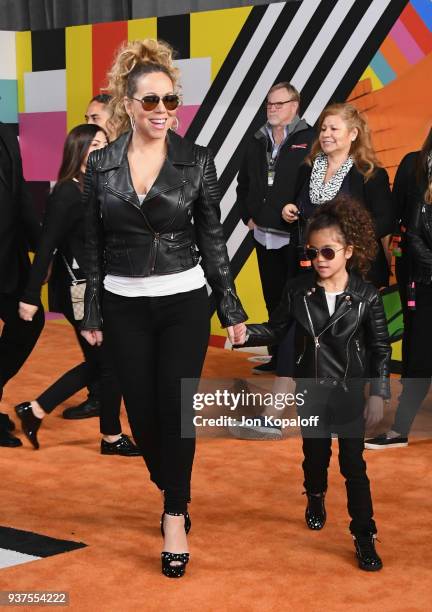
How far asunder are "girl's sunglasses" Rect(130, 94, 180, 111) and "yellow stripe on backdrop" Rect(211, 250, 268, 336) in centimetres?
377

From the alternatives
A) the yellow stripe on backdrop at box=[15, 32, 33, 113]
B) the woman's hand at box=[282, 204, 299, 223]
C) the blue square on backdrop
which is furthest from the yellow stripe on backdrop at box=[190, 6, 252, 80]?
the woman's hand at box=[282, 204, 299, 223]

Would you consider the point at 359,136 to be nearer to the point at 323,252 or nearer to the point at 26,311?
the point at 323,252

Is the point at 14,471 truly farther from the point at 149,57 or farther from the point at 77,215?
the point at 149,57

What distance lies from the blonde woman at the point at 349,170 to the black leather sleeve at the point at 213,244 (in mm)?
1488

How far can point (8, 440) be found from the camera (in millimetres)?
4793

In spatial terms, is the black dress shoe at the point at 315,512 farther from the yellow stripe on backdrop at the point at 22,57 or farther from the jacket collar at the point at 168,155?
the yellow stripe on backdrop at the point at 22,57

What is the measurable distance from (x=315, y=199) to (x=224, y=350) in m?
2.43

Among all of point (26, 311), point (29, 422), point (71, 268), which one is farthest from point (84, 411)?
point (26, 311)

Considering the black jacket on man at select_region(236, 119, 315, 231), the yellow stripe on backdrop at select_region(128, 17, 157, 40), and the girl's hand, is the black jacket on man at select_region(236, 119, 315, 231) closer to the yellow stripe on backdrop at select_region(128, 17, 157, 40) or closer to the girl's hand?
the yellow stripe on backdrop at select_region(128, 17, 157, 40)

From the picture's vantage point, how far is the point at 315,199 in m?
4.75

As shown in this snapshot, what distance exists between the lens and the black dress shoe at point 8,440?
15.7 feet

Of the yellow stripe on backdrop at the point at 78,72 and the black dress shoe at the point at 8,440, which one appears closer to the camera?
the black dress shoe at the point at 8,440

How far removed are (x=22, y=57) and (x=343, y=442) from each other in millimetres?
5728

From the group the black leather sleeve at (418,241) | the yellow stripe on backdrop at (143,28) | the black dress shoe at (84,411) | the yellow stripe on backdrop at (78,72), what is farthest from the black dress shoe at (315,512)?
the yellow stripe on backdrop at (78,72)
